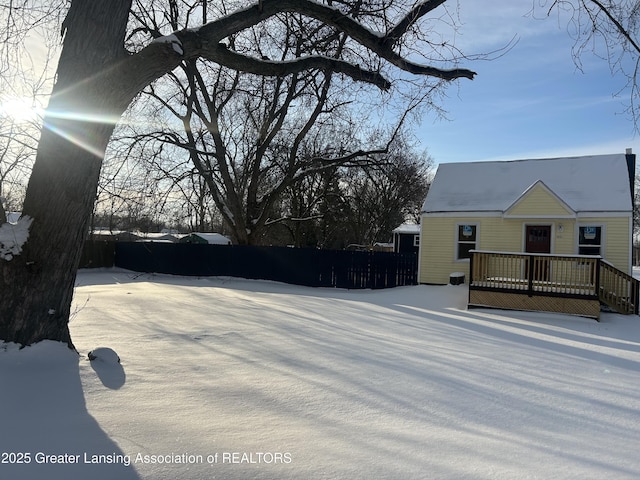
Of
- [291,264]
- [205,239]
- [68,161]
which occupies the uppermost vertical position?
[205,239]

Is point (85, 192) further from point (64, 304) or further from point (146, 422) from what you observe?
point (146, 422)

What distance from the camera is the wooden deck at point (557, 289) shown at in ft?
35.0

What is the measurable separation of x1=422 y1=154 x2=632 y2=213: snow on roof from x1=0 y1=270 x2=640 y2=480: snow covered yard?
29.3 feet

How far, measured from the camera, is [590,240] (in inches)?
578

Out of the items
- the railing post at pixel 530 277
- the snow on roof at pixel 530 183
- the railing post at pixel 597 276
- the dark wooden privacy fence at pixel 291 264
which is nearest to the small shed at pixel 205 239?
the dark wooden privacy fence at pixel 291 264

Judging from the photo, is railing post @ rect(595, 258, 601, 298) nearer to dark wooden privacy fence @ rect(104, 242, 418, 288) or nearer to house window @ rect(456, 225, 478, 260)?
house window @ rect(456, 225, 478, 260)

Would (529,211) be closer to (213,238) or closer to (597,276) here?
(597,276)

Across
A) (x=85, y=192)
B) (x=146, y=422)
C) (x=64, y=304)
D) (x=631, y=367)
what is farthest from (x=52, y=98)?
(x=631, y=367)

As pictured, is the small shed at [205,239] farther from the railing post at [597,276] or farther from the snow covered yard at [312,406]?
the snow covered yard at [312,406]

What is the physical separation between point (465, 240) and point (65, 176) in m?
14.5

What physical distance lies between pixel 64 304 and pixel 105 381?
99cm

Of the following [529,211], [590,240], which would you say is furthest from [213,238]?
[590,240]

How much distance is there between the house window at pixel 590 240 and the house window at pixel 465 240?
132 inches

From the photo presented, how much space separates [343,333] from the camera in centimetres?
745
